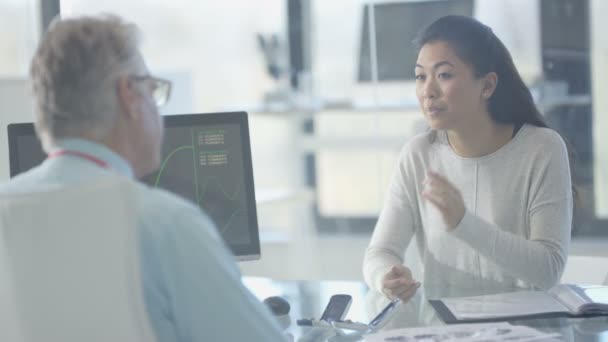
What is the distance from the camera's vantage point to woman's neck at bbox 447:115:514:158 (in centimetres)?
227

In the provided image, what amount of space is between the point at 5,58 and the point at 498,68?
2.98 metres

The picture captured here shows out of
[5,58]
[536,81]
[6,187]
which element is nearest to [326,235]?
[536,81]

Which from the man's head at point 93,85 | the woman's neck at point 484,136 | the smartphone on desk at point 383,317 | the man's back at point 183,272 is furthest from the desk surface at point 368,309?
the man's head at point 93,85

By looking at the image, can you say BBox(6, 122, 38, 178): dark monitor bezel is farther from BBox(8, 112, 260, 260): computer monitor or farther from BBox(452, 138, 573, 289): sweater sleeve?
BBox(452, 138, 573, 289): sweater sleeve

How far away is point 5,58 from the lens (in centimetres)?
441

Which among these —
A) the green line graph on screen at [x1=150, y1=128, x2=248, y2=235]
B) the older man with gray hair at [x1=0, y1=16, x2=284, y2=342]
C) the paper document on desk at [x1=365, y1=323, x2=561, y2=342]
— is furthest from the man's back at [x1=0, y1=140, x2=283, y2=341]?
the green line graph on screen at [x1=150, y1=128, x2=248, y2=235]

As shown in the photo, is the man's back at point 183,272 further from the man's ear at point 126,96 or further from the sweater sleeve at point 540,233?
the sweater sleeve at point 540,233

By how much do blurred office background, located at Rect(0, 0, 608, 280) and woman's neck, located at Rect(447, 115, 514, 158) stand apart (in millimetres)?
1923

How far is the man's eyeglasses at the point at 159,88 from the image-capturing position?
1.23m

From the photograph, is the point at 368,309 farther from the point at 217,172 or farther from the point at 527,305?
the point at 217,172

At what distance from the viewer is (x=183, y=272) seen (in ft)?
3.59

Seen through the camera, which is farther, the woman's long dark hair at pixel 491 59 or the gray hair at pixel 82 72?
the woman's long dark hair at pixel 491 59

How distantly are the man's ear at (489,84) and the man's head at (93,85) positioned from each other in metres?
1.27

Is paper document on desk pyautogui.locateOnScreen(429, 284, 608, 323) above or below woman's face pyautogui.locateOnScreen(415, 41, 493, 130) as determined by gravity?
below
